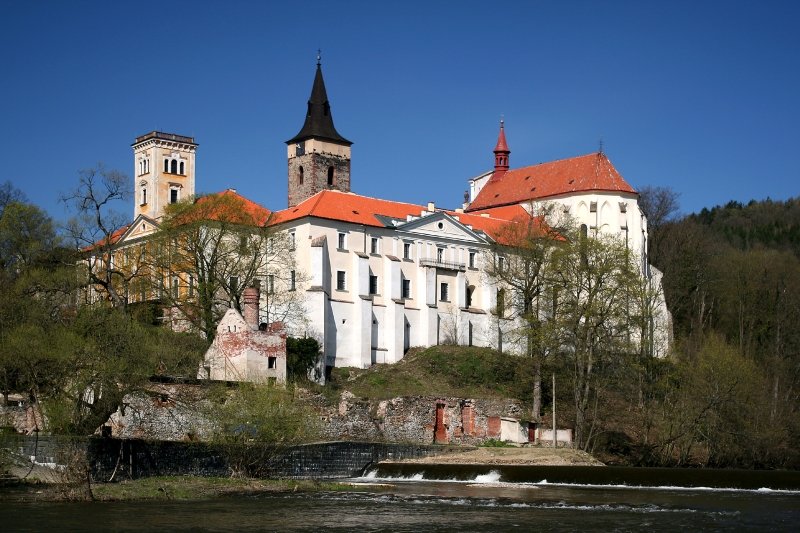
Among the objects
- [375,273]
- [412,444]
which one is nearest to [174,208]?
[375,273]

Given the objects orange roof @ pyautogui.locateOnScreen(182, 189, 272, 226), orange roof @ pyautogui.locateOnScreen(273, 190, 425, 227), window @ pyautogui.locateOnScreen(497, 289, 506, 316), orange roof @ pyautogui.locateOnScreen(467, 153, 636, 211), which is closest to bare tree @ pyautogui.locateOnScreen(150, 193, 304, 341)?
orange roof @ pyautogui.locateOnScreen(182, 189, 272, 226)

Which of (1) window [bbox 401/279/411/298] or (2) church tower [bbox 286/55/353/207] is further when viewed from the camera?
(2) church tower [bbox 286/55/353/207]

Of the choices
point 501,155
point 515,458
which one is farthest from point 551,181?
point 515,458

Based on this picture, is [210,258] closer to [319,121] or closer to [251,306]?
[251,306]

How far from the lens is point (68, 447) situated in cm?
3978

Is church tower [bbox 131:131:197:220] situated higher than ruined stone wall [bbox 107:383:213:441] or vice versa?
church tower [bbox 131:131:197:220]

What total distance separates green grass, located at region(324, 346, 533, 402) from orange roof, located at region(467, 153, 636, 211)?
18.2 metres

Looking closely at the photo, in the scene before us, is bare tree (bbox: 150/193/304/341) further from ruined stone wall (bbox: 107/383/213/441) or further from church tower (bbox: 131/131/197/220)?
church tower (bbox: 131/131/197/220)

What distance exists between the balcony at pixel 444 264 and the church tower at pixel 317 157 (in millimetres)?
11630

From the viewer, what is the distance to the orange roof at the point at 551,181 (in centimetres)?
8625

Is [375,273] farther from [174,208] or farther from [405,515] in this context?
[405,515]

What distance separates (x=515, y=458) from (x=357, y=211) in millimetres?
23290

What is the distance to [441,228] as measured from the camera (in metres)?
77.9

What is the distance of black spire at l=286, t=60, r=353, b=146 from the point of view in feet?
285
